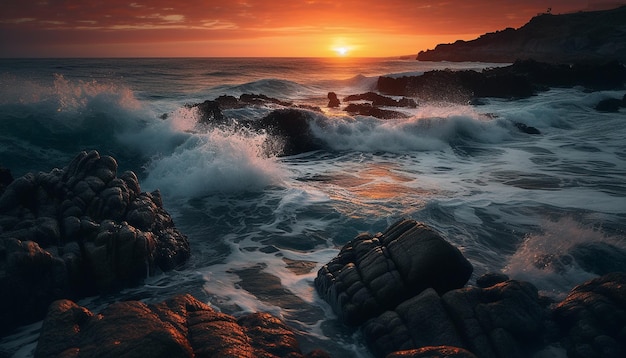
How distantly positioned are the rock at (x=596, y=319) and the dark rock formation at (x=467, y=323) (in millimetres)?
352

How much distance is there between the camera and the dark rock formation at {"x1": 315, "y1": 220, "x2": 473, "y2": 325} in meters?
6.43

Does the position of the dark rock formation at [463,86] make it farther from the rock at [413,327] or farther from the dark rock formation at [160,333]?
the dark rock formation at [160,333]

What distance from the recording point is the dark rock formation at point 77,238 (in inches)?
269

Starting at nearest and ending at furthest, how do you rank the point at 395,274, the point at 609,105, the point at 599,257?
1. the point at 395,274
2. the point at 599,257
3. the point at 609,105

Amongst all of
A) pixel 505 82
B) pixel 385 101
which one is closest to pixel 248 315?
pixel 385 101

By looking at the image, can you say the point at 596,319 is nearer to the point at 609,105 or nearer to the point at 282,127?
the point at 282,127

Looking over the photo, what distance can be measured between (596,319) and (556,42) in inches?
4129

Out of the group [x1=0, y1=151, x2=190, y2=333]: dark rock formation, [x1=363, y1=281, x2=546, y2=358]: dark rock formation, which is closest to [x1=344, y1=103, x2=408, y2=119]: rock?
[x1=0, y1=151, x2=190, y2=333]: dark rock formation

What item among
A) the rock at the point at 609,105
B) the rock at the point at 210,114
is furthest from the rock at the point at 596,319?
the rock at the point at 609,105

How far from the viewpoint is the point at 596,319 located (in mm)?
5734

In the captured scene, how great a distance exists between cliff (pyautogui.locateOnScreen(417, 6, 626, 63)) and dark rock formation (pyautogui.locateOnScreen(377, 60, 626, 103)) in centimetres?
3140

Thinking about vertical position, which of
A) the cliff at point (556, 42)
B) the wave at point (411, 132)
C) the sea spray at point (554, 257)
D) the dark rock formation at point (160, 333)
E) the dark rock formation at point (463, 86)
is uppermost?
the cliff at point (556, 42)

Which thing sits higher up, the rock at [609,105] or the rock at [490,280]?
the rock at [609,105]

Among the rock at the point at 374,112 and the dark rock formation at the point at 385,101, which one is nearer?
the rock at the point at 374,112
